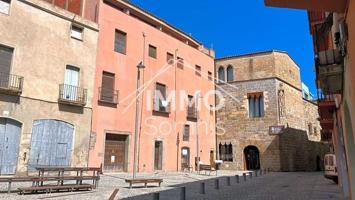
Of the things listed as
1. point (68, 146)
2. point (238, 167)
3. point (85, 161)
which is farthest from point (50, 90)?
point (238, 167)

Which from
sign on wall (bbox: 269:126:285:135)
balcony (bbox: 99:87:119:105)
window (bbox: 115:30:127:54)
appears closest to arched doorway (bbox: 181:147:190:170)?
balcony (bbox: 99:87:119:105)

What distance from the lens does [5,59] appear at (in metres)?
14.5

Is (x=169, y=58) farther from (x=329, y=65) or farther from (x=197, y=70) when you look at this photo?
(x=329, y=65)

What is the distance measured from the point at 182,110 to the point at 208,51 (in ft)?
29.8

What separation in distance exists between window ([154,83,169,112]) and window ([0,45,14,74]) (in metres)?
10.0

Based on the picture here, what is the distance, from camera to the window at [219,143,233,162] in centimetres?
2923

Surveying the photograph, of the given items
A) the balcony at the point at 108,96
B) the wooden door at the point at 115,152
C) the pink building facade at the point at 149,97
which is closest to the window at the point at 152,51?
the pink building facade at the point at 149,97

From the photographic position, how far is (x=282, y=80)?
1139 inches

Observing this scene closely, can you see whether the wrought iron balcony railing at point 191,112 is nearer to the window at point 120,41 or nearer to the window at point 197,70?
Result: the window at point 197,70

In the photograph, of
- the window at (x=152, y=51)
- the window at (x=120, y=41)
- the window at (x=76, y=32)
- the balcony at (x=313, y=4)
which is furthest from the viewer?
the window at (x=152, y=51)

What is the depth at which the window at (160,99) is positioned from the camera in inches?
888

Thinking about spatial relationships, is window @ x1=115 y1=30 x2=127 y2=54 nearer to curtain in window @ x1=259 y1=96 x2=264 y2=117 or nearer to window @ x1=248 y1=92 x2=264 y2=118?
window @ x1=248 y1=92 x2=264 y2=118

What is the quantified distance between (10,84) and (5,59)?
1.22 m

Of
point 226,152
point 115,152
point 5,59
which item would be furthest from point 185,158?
point 5,59
